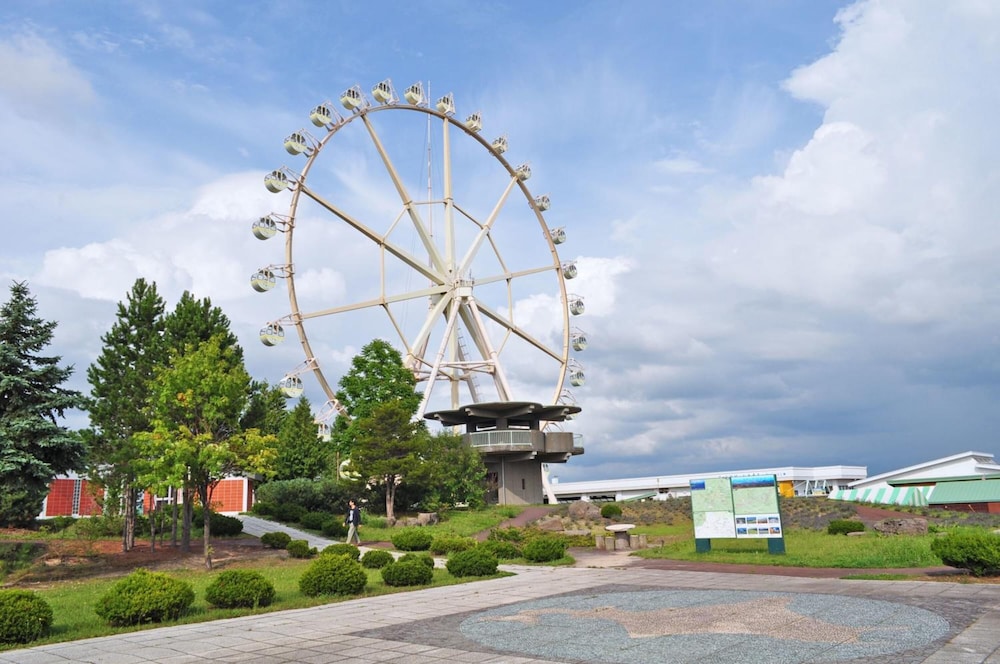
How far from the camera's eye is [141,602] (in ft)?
41.0

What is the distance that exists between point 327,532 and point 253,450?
11173 mm

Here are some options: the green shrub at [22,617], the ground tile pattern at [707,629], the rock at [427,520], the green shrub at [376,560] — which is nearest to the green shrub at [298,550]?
the green shrub at [376,560]

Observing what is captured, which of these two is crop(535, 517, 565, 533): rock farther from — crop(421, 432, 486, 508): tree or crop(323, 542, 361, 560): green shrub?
crop(323, 542, 361, 560): green shrub

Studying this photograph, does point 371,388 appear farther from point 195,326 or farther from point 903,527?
point 903,527

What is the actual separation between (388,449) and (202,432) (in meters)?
15.2

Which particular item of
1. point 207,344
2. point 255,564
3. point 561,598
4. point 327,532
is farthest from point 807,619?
point 327,532

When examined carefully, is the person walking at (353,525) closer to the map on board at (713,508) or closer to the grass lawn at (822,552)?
the grass lawn at (822,552)

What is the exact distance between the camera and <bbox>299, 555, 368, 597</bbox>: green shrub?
616 inches

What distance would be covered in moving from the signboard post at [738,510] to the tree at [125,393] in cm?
1900

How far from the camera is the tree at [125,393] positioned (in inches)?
1035

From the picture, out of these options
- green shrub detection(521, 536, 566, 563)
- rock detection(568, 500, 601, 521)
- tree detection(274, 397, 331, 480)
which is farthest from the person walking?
tree detection(274, 397, 331, 480)

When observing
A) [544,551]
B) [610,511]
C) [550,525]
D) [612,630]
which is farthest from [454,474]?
[612,630]

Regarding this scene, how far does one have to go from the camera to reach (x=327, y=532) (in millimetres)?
33156

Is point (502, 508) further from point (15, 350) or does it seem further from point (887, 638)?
point (887, 638)
